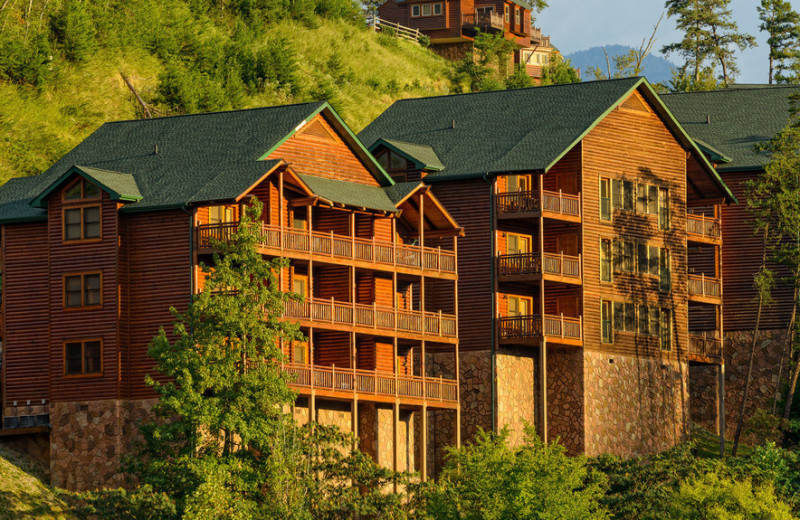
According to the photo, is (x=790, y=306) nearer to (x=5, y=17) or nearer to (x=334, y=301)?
(x=334, y=301)

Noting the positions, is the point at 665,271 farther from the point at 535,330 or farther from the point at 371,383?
the point at 371,383

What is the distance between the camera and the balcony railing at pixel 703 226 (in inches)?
3012

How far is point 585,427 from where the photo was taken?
68.4 m

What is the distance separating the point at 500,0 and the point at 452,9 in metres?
4.06

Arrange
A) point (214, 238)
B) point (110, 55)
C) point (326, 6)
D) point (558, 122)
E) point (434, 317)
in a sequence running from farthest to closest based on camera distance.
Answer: point (326, 6) < point (110, 55) < point (558, 122) < point (434, 317) < point (214, 238)

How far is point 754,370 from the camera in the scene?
77.4 meters

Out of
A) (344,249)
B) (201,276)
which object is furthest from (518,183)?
(201,276)

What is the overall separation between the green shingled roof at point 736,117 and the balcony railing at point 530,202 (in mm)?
12789

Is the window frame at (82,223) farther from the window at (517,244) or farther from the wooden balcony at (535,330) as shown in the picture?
the window at (517,244)

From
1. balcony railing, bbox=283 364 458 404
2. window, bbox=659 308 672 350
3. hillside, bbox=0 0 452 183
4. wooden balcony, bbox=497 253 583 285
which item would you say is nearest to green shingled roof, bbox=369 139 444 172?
wooden balcony, bbox=497 253 583 285

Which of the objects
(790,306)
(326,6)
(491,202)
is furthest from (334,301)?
(326,6)

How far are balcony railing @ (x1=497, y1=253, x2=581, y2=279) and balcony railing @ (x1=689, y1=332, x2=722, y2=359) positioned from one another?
30.3 feet

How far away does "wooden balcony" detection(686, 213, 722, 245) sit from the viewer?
3012 inches

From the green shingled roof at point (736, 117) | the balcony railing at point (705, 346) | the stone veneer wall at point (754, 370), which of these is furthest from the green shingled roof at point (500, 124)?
the stone veneer wall at point (754, 370)
